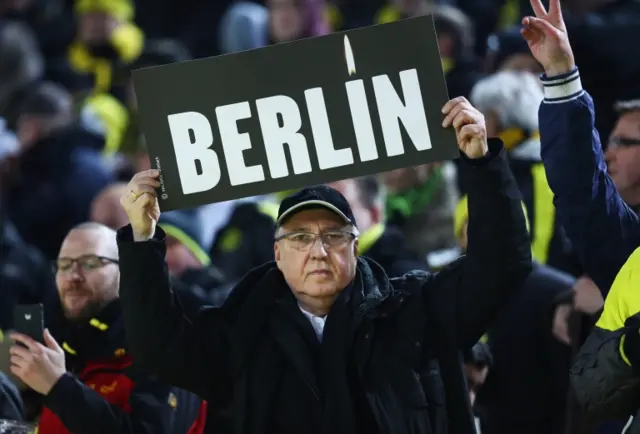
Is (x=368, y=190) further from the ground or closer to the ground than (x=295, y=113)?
closer to the ground

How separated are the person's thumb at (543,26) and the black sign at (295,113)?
0.33 m

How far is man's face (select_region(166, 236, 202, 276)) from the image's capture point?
293 inches

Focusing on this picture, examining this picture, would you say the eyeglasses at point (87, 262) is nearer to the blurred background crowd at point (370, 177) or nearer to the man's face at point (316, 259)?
the blurred background crowd at point (370, 177)

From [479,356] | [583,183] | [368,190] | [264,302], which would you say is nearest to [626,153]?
[583,183]

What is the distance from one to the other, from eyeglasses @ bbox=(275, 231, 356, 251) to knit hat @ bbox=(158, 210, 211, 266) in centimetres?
236

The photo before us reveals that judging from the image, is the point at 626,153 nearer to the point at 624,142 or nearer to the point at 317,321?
the point at 624,142

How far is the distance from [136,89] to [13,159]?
451cm

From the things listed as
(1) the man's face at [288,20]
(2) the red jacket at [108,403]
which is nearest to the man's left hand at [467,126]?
(2) the red jacket at [108,403]

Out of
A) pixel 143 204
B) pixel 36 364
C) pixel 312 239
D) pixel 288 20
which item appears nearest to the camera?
pixel 143 204

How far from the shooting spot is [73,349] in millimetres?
5734

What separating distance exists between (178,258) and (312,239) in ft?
8.35

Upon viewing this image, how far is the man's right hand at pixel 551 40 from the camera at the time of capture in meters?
4.97

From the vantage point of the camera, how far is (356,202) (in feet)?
24.9

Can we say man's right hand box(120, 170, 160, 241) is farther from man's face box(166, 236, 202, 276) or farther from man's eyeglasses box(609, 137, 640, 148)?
man's face box(166, 236, 202, 276)
